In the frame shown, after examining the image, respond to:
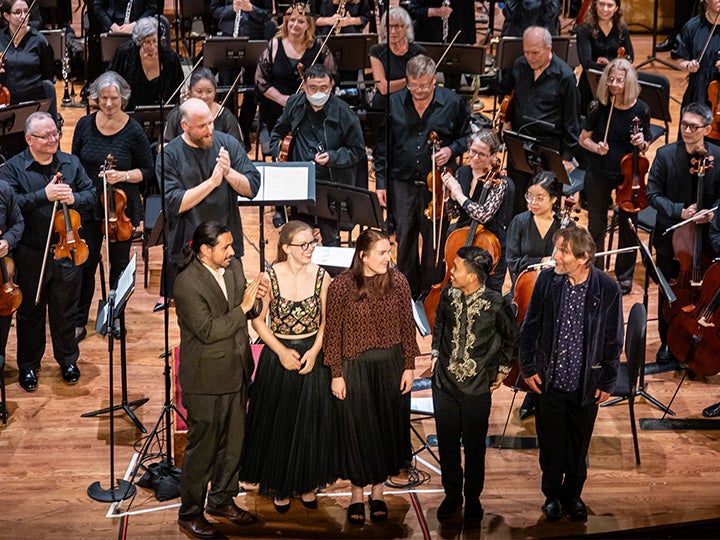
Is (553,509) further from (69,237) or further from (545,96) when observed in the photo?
(545,96)

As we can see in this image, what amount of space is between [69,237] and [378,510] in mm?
2177

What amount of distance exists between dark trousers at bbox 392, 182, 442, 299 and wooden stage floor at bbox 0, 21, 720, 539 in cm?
80

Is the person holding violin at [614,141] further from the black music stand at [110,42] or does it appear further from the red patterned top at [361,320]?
the black music stand at [110,42]

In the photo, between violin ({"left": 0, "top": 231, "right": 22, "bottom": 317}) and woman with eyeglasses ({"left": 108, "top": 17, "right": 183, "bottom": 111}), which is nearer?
violin ({"left": 0, "top": 231, "right": 22, "bottom": 317})

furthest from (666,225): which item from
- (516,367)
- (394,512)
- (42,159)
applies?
(42,159)

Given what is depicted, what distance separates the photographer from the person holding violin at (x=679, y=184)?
6.41m

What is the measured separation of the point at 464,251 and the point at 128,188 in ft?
8.02

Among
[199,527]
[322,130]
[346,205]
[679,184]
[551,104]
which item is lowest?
[199,527]

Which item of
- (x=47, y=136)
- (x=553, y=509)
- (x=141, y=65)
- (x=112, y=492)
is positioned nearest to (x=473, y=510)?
(x=553, y=509)

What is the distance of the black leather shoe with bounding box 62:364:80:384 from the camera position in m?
6.43

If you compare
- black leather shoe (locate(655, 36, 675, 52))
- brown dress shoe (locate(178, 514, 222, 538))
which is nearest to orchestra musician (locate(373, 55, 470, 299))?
brown dress shoe (locate(178, 514, 222, 538))

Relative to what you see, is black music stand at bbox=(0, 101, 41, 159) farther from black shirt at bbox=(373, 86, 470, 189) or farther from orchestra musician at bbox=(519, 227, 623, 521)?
orchestra musician at bbox=(519, 227, 623, 521)

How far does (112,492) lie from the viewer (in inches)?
214

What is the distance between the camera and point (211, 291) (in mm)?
4914
